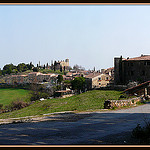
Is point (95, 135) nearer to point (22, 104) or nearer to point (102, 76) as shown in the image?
point (22, 104)

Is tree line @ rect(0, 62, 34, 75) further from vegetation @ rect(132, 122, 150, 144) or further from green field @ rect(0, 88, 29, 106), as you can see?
vegetation @ rect(132, 122, 150, 144)

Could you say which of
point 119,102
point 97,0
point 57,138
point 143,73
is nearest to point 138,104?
point 119,102

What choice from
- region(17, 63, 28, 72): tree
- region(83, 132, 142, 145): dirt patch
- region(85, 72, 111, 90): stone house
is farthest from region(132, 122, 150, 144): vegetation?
region(17, 63, 28, 72): tree

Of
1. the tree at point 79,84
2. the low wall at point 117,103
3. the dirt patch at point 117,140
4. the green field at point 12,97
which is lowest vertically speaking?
the green field at point 12,97

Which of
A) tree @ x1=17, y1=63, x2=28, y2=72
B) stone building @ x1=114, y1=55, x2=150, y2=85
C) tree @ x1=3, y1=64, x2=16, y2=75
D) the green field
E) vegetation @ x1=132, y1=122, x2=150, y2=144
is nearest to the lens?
vegetation @ x1=132, y1=122, x2=150, y2=144

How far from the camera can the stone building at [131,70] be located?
42162 millimetres

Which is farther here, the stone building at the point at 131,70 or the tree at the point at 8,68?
the tree at the point at 8,68

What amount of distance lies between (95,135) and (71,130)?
4.34 feet

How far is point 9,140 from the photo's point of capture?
761 cm

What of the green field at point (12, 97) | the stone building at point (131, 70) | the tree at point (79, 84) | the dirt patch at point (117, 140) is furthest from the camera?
the tree at point (79, 84)

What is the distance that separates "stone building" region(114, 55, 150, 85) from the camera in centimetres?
4216

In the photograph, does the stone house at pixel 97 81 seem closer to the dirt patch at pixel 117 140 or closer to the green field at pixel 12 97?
the green field at pixel 12 97

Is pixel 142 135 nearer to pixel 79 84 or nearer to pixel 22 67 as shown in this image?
pixel 79 84

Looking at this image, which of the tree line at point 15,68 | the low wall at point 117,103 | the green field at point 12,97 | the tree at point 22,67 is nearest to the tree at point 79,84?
the green field at point 12,97
